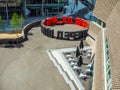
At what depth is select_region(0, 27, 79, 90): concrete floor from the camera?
115ft

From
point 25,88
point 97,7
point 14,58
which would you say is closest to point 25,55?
point 14,58

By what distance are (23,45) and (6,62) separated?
8080 millimetres

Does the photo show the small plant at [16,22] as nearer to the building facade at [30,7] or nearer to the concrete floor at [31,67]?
the concrete floor at [31,67]

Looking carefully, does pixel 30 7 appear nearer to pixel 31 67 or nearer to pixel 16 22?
pixel 16 22

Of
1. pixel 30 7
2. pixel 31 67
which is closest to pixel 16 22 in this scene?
pixel 30 7

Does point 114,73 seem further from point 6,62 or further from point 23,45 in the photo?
point 23,45

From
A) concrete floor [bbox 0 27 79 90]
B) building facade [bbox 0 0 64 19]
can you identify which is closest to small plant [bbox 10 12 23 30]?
concrete floor [bbox 0 27 79 90]

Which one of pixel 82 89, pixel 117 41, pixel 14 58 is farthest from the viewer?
pixel 14 58

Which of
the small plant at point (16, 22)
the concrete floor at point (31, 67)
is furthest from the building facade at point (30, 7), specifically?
the concrete floor at point (31, 67)

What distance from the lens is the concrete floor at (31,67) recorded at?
3512 centimetres

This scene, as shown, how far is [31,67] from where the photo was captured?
40438mm

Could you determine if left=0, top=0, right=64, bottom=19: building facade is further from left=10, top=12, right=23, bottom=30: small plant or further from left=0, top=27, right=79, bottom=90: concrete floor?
left=0, top=27, right=79, bottom=90: concrete floor

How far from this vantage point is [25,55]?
4519 cm

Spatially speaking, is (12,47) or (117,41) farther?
(12,47)
